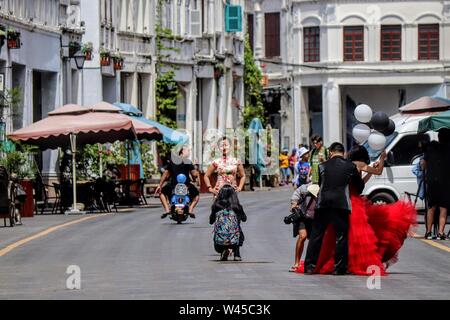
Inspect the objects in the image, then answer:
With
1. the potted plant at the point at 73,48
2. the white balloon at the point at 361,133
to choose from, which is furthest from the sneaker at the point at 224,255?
the potted plant at the point at 73,48

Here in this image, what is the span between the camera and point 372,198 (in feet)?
119

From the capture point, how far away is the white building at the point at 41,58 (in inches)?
1768

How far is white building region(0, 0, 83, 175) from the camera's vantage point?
1768 inches

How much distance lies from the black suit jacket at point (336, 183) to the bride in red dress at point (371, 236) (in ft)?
0.93

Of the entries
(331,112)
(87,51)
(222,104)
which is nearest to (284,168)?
(222,104)

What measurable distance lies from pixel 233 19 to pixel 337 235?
47.5 m

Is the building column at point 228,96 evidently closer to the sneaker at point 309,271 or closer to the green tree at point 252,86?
the green tree at point 252,86

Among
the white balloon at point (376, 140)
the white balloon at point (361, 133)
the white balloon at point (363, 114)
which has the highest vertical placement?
the white balloon at point (363, 114)

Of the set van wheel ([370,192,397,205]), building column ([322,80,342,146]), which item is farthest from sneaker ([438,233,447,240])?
building column ([322,80,342,146])

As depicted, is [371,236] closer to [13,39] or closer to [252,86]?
[13,39]

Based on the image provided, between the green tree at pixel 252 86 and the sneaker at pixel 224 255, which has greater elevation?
the green tree at pixel 252 86

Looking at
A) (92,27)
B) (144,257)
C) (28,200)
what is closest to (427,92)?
(92,27)

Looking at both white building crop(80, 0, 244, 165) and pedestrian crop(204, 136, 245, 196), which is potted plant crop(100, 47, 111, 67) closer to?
white building crop(80, 0, 244, 165)
